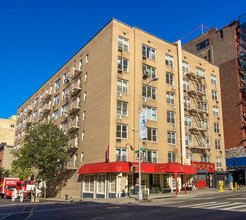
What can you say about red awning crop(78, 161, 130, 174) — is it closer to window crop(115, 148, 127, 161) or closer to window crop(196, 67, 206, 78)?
window crop(115, 148, 127, 161)

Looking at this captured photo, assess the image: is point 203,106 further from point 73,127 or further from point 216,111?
point 73,127

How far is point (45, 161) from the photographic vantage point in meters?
34.9

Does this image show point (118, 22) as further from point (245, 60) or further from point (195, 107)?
point (245, 60)

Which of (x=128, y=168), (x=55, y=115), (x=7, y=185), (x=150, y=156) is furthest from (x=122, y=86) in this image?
(x=7, y=185)

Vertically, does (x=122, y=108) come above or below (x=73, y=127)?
above

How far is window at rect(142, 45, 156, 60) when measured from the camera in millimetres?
37463

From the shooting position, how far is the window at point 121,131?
31784 millimetres

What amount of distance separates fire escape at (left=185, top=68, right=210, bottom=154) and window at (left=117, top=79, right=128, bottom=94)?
1185 centimetres

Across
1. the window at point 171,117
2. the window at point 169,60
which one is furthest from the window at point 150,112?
the window at point 169,60

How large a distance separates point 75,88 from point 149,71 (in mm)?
11338

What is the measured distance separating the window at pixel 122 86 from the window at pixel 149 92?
275cm

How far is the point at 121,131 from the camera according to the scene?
105 feet

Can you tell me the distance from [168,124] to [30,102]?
1625 inches

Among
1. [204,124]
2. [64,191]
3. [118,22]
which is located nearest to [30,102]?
[64,191]
